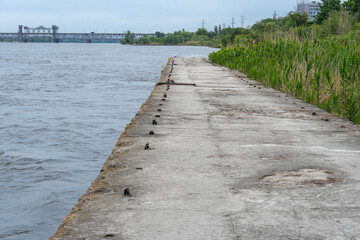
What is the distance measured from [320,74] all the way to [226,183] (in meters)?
5.94

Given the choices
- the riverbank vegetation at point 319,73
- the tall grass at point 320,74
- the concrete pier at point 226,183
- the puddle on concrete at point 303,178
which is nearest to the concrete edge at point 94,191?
the concrete pier at point 226,183

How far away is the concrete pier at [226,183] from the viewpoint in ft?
7.61

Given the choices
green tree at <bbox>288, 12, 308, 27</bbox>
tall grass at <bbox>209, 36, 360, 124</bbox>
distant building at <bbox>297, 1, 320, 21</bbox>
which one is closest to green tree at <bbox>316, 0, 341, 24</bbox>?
distant building at <bbox>297, 1, 320, 21</bbox>

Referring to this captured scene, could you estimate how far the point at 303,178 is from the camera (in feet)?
10.6

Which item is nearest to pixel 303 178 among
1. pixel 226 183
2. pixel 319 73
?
pixel 226 183

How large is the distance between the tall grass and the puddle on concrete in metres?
3.20

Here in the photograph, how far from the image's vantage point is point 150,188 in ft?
9.74

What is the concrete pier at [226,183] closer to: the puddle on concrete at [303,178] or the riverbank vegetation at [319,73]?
the puddle on concrete at [303,178]

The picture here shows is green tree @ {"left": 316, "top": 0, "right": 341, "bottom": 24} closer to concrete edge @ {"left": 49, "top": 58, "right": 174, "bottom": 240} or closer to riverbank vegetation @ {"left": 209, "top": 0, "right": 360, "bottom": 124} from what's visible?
riverbank vegetation @ {"left": 209, "top": 0, "right": 360, "bottom": 124}

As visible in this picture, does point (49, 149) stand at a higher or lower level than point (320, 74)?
lower

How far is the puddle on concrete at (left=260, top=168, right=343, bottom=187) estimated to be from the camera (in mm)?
3129

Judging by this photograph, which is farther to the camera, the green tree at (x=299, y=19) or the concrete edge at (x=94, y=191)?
the green tree at (x=299, y=19)

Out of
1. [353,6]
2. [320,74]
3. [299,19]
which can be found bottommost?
[320,74]

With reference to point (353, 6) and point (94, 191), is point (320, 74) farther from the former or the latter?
point (353, 6)
